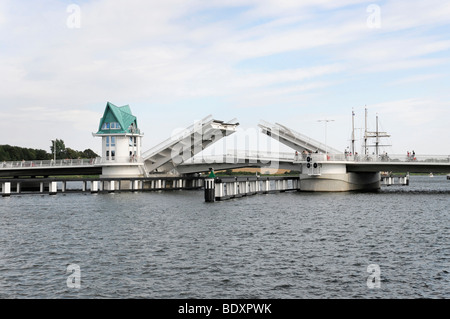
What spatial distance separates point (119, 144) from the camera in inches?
3046

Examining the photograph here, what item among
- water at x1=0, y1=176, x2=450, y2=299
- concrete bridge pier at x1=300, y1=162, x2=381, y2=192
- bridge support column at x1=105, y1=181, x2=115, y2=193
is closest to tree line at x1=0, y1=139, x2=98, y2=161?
bridge support column at x1=105, y1=181, x2=115, y2=193

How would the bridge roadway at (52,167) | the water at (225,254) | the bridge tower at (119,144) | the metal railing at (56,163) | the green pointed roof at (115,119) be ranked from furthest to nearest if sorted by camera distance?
the bridge roadway at (52,167)
the metal railing at (56,163)
the green pointed roof at (115,119)
the bridge tower at (119,144)
the water at (225,254)

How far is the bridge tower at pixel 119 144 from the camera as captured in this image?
76625 millimetres

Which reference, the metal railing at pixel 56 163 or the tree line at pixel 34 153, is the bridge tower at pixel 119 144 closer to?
the metal railing at pixel 56 163

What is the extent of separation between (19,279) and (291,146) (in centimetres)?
5796

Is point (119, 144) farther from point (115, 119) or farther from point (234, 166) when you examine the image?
point (234, 166)

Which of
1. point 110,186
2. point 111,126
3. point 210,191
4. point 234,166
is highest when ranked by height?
point 111,126

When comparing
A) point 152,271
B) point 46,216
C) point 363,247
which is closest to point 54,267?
point 152,271

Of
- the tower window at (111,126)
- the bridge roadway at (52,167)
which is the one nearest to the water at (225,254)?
the tower window at (111,126)

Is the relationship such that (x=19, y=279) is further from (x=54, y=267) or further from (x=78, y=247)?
(x=78, y=247)

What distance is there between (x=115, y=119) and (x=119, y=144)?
12.9ft

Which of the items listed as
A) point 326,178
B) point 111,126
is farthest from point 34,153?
point 326,178

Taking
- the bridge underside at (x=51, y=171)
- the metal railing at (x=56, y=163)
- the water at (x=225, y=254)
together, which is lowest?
the water at (x=225, y=254)

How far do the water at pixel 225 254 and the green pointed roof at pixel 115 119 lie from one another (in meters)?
37.5
